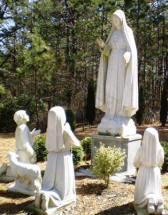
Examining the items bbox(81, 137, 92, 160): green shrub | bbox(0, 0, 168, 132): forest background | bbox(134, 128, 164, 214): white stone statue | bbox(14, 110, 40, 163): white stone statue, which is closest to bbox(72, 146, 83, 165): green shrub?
bbox(81, 137, 92, 160): green shrub

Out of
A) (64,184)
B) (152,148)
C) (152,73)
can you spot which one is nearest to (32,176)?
(64,184)

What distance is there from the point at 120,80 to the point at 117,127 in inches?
51.0

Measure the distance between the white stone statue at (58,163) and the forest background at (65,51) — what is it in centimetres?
1020

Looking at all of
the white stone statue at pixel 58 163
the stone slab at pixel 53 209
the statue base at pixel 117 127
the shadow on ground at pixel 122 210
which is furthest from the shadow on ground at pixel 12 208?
the statue base at pixel 117 127

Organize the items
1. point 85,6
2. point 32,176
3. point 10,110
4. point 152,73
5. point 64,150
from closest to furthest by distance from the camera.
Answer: point 64,150
point 32,176
point 10,110
point 85,6
point 152,73

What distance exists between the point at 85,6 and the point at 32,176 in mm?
15213

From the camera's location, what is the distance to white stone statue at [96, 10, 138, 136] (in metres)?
7.96

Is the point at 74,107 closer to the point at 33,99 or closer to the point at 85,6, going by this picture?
the point at 33,99

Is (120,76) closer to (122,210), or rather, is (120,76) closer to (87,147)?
(87,147)

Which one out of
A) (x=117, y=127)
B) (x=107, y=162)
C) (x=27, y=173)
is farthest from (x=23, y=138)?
(x=117, y=127)

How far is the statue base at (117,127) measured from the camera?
793cm

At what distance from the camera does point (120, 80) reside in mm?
8094

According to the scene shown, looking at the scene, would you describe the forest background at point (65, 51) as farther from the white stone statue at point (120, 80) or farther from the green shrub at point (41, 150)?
the white stone statue at point (120, 80)

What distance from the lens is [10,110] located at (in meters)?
17.3
